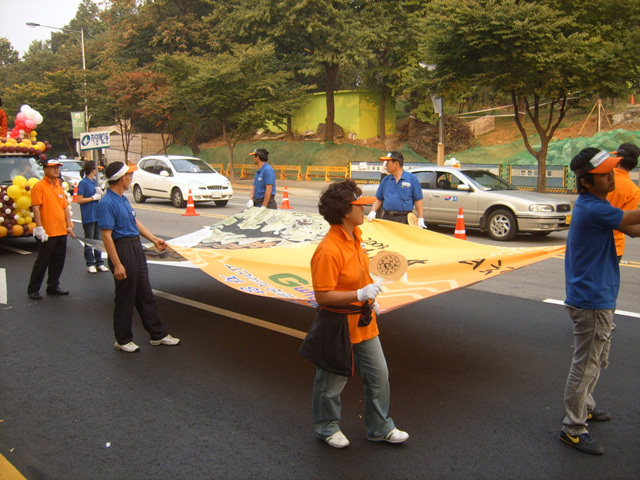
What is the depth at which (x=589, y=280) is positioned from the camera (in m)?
3.62

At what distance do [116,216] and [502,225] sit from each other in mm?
9216

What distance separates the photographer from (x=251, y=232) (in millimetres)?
7578

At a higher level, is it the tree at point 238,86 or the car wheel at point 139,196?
the tree at point 238,86

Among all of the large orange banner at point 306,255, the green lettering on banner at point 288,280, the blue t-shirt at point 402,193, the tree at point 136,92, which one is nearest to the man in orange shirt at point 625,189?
the large orange banner at point 306,255

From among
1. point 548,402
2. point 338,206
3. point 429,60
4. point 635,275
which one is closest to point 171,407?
point 338,206

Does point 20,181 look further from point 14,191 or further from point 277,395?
point 277,395

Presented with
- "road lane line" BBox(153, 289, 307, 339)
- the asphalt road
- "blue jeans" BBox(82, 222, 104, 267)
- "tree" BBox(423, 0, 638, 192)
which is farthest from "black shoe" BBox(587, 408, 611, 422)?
"tree" BBox(423, 0, 638, 192)

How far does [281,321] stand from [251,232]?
1.54 meters

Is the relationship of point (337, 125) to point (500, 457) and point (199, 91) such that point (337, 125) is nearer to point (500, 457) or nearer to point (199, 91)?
point (199, 91)

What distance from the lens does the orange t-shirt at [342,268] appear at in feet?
11.0

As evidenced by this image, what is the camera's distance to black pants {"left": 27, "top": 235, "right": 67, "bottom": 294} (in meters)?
7.71

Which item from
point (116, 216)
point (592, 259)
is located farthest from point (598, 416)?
point (116, 216)

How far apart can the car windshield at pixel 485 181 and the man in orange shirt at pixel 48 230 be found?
9041 millimetres

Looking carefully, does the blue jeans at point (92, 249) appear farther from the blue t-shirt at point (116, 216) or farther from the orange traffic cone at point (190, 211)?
the orange traffic cone at point (190, 211)
